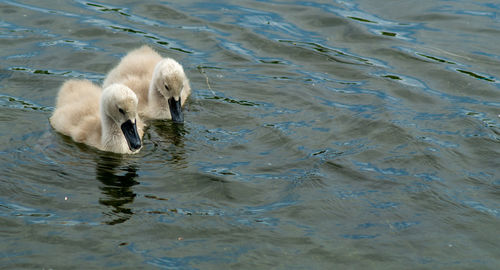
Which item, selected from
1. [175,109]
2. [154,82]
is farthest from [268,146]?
[154,82]

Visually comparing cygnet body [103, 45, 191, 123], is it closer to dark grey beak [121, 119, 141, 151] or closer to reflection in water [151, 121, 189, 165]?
reflection in water [151, 121, 189, 165]

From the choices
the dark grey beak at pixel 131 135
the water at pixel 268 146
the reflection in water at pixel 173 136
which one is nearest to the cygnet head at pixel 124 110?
the dark grey beak at pixel 131 135

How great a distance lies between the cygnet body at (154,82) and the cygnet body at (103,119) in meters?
0.48

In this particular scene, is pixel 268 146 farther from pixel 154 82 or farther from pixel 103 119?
pixel 154 82

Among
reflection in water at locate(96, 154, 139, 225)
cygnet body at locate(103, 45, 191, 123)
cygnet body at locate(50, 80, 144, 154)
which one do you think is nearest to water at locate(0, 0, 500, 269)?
reflection in water at locate(96, 154, 139, 225)

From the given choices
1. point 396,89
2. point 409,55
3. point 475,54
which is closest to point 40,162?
point 396,89

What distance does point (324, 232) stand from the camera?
5559mm

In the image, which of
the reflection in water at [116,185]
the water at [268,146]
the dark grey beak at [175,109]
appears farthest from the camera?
the dark grey beak at [175,109]

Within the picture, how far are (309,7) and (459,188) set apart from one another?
601 centimetres

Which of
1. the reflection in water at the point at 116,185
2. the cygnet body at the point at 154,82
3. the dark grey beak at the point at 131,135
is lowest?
the reflection in water at the point at 116,185

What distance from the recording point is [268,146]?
23.3 feet

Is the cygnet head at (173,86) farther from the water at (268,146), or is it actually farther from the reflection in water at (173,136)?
the water at (268,146)

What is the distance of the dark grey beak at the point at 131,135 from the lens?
688 centimetres

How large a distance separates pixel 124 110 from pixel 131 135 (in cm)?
25
